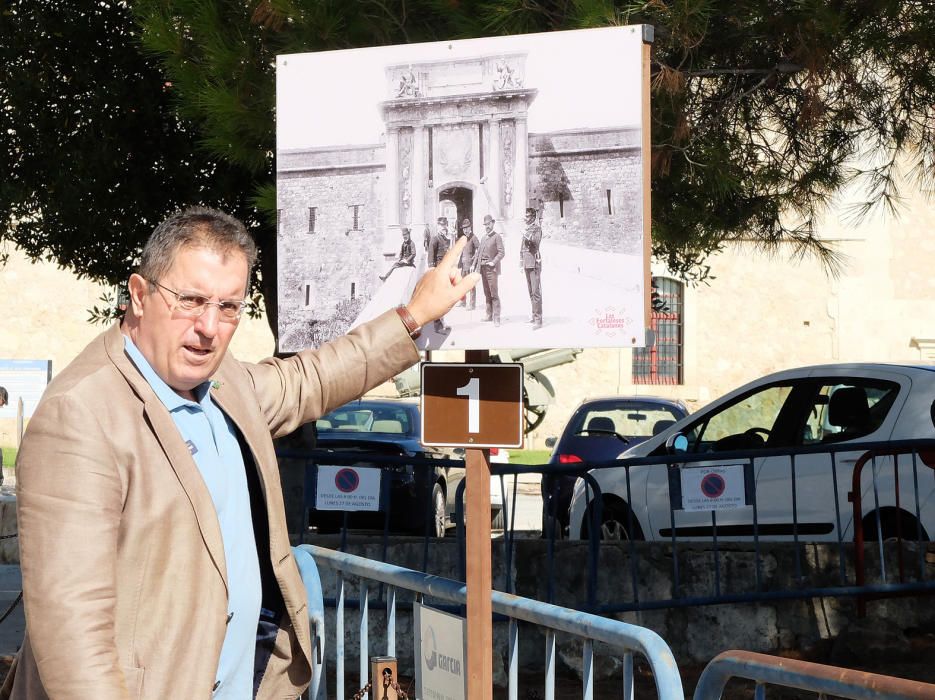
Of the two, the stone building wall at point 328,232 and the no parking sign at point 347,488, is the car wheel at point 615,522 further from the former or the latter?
the stone building wall at point 328,232

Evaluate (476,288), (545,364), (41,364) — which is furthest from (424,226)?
(545,364)

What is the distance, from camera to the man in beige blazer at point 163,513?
2.30 m

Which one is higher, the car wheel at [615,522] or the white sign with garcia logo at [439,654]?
the white sign with garcia logo at [439,654]

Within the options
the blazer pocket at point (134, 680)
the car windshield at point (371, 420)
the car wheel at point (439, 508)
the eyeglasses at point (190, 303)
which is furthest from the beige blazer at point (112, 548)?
the car windshield at point (371, 420)

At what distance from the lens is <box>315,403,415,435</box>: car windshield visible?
15.1m

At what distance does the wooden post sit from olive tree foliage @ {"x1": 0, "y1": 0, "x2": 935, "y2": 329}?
1.12m

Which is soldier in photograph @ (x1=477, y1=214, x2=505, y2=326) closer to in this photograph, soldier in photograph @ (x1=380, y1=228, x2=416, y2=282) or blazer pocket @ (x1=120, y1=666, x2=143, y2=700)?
soldier in photograph @ (x1=380, y1=228, x2=416, y2=282)

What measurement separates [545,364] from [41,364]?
8.76 m

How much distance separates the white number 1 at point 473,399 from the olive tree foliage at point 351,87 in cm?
87

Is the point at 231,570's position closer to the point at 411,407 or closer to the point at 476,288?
the point at 476,288

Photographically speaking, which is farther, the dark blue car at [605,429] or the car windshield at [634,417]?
the car windshield at [634,417]

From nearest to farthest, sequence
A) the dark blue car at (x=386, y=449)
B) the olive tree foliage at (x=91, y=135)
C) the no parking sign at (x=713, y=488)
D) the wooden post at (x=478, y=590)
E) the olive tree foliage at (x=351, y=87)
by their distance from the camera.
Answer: the wooden post at (x=478, y=590)
the olive tree foliage at (x=351, y=87)
the no parking sign at (x=713, y=488)
the olive tree foliage at (x=91, y=135)
the dark blue car at (x=386, y=449)

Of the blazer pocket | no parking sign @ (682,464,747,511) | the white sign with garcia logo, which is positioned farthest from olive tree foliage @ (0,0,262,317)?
the blazer pocket

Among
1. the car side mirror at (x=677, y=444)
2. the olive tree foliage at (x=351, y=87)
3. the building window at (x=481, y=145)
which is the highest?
the olive tree foliage at (x=351, y=87)
